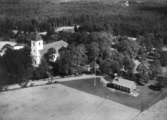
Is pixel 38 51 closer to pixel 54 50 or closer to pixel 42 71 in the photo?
pixel 54 50

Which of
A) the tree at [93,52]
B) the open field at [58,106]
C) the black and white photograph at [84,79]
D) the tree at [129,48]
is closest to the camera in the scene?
the open field at [58,106]

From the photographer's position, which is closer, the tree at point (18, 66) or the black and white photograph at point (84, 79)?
the black and white photograph at point (84, 79)

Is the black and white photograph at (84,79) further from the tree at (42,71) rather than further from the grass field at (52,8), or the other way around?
the grass field at (52,8)

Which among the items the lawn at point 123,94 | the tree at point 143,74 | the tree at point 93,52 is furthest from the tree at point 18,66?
the tree at point 143,74

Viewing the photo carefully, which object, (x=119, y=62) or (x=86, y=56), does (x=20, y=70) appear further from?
(x=119, y=62)

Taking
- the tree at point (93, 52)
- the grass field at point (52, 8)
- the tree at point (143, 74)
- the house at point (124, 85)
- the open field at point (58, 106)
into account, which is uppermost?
the grass field at point (52, 8)

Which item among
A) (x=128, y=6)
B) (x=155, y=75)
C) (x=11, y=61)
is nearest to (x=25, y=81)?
(x=11, y=61)

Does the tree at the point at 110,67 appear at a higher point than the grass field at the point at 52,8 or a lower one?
lower
